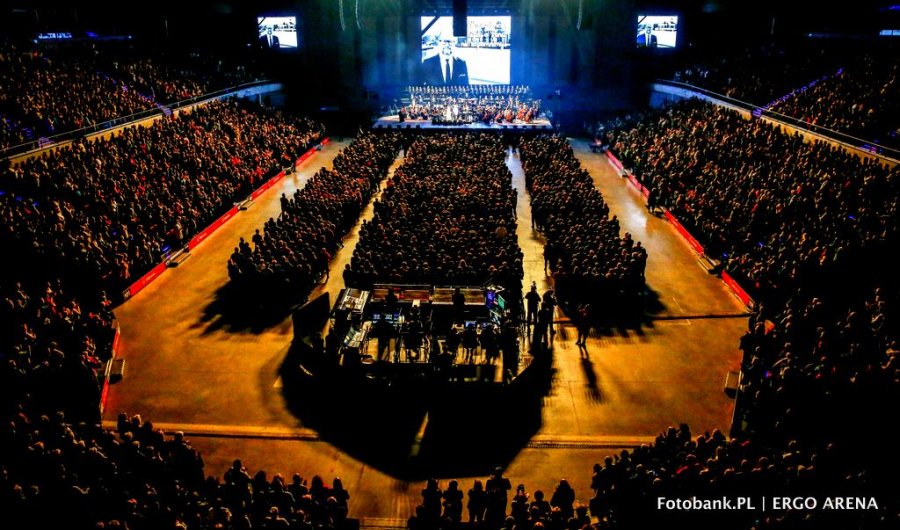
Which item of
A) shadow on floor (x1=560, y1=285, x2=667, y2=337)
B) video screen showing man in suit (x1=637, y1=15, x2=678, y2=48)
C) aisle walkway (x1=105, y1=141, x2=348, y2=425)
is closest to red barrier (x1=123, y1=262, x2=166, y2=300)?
aisle walkway (x1=105, y1=141, x2=348, y2=425)

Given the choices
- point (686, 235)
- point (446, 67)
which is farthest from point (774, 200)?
point (446, 67)

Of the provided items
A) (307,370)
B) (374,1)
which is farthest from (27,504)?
(374,1)

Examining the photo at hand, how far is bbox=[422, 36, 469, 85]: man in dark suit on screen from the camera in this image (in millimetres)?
46250

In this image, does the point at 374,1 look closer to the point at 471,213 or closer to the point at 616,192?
the point at 616,192

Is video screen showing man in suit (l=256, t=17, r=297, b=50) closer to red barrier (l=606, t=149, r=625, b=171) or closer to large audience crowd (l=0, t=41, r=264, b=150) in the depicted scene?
large audience crowd (l=0, t=41, r=264, b=150)

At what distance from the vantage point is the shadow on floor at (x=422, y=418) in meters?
10.2

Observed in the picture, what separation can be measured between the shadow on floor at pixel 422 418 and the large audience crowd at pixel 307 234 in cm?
395

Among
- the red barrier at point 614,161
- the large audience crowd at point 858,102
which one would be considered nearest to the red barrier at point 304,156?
the red barrier at point 614,161

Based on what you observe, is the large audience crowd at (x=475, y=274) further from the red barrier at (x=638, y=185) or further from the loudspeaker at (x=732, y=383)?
the red barrier at (x=638, y=185)

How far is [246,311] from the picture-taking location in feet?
51.3

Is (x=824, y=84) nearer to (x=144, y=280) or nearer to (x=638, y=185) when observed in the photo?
(x=638, y=185)

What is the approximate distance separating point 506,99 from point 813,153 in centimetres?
2749

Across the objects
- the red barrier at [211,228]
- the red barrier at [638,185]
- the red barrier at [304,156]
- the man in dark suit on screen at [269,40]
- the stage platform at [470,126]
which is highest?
the man in dark suit on screen at [269,40]

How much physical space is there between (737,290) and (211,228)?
18.5 meters
